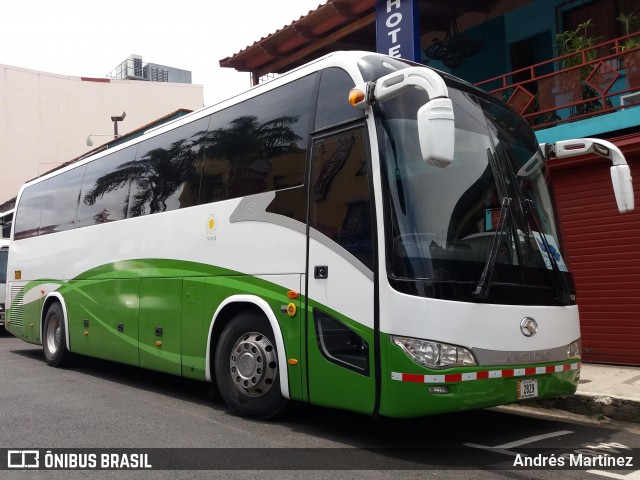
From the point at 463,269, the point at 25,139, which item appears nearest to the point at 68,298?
the point at 463,269

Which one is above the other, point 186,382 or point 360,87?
point 360,87

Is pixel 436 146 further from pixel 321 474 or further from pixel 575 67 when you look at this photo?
pixel 575 67

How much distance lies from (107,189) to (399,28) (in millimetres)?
5741

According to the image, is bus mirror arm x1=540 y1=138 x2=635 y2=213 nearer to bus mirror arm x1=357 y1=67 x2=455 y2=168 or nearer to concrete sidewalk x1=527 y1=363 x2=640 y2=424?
concrete sidewalk x1=527 y1=363 x2=640 y2=424

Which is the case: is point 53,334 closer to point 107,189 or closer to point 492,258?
point 107,189

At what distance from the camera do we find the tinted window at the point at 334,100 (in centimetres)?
574

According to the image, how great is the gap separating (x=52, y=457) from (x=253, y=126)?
12.3ft

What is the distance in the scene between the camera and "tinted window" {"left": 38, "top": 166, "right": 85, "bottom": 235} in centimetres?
1056

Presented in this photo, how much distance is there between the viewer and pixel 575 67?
965 centimetres

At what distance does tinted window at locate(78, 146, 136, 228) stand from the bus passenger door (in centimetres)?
411

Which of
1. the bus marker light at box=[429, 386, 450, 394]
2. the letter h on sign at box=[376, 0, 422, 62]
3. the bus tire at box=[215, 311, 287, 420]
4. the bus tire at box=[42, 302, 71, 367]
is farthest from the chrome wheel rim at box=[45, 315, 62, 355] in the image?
the bus marker light at box=[429, 386, 450, 394]

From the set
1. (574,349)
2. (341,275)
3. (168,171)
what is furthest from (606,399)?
(168,171)

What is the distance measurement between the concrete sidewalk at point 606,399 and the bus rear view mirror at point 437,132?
12.9ft

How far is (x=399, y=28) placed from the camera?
1135 cm
